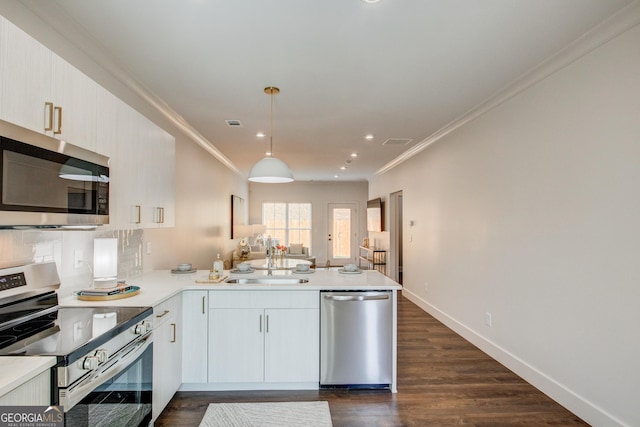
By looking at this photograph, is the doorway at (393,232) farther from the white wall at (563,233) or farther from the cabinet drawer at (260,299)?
the cabinet drawer at (260,299)

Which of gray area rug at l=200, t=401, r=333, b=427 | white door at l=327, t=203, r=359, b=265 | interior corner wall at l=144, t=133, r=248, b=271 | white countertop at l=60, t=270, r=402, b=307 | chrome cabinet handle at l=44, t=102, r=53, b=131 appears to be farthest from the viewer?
white door at l=327, t=203, r=359, b=265

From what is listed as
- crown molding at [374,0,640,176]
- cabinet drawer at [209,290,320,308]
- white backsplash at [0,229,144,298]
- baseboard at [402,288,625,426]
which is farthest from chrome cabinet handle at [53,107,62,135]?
baseboard at [402,288,625,426]

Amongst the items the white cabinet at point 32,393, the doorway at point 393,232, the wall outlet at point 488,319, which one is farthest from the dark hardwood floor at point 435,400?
the doorway at point 393,232

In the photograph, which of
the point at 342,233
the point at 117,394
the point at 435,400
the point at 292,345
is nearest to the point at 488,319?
the point at 435,400

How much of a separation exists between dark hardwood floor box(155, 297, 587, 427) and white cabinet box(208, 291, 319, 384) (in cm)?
17

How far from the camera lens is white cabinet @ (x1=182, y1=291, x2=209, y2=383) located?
2.77 meters

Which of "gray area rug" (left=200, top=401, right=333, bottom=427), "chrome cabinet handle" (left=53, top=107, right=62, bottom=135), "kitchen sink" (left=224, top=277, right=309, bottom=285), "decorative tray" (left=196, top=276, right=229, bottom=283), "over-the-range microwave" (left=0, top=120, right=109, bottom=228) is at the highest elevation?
"chrome cabinet handle" (left=53, top=107, right=62, bottom=135)

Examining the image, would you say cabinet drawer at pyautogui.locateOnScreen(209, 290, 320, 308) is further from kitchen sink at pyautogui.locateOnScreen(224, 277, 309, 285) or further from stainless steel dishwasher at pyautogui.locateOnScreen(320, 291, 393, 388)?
kitchen sink at pyautogui.locateOnScreen(224, 277, 309, 285)

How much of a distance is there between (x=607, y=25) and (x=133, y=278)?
13.5 ft

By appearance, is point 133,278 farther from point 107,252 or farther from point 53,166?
point 53,166

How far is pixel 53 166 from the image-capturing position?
1.51m

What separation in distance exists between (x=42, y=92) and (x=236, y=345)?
84.1 inches

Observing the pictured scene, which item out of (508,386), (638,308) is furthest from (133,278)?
(638,308)

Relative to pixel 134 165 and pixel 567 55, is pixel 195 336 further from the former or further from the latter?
pixel 567 55
